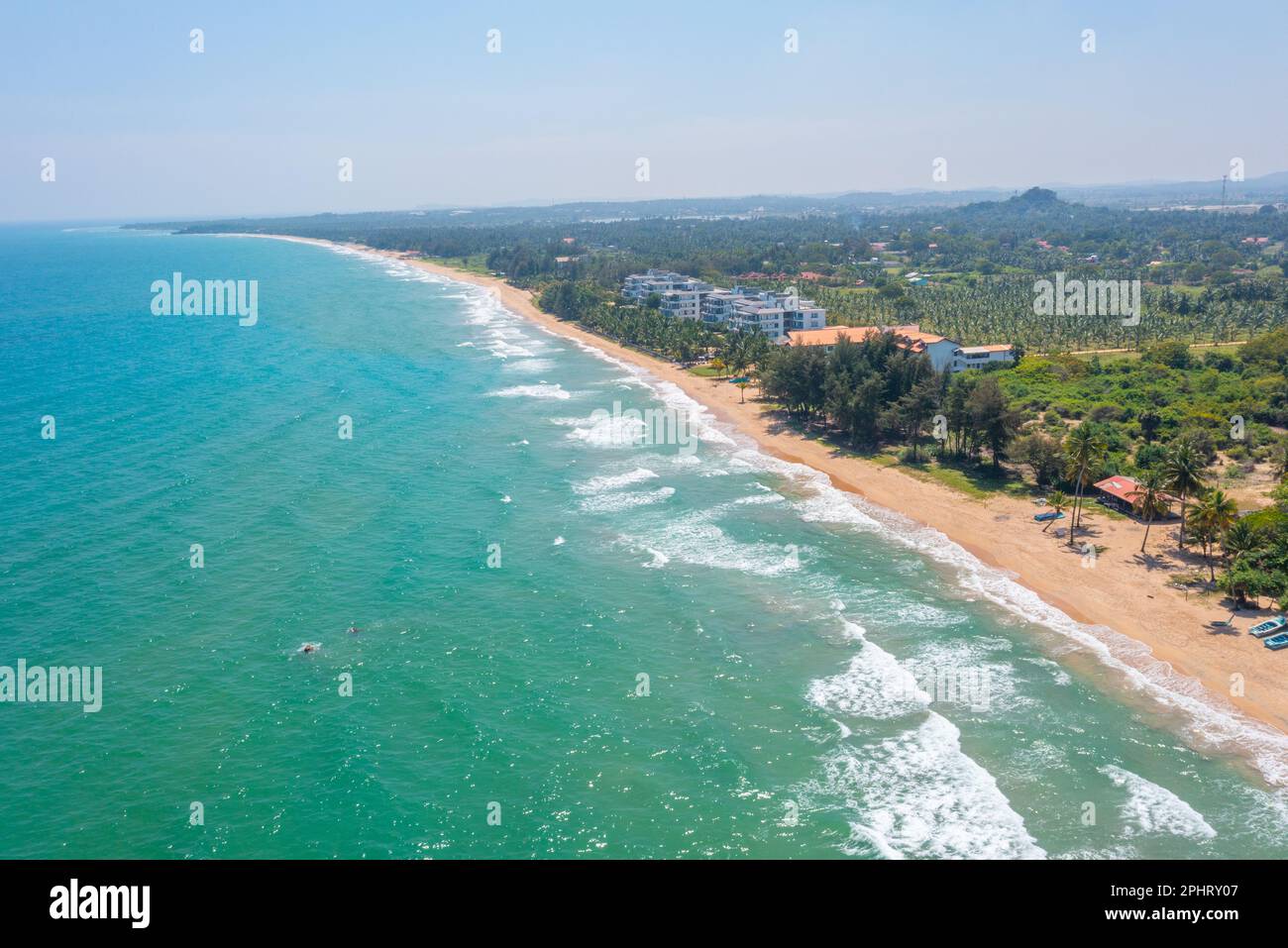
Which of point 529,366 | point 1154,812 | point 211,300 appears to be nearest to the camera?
point 1154,812

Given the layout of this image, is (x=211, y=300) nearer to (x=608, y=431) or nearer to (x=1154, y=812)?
(x=608, y=431)

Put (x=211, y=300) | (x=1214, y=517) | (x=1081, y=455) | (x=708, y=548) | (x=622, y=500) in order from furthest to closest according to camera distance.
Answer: (x=211, y=300)
(x=622, y=500)
(x=1081, y=455)
(x=708, y=548)
(x=1214, y=517)

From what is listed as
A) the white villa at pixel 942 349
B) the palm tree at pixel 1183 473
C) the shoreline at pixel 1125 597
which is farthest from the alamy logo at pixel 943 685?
the white villa at pixel 942 349

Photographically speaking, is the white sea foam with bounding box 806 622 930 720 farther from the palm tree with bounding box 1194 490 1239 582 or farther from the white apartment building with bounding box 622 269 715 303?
the white apartment building with bounding box 622 269 715 303

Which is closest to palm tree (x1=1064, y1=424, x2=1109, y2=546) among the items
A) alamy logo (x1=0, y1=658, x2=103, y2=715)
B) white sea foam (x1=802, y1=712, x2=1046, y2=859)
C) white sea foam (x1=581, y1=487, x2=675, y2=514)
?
white sea foam (x1=802, y1=712, x2=1046, y2=859)

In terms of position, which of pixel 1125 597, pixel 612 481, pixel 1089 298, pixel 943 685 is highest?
pixel 1089 298

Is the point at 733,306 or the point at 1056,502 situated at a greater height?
the point at 733,306

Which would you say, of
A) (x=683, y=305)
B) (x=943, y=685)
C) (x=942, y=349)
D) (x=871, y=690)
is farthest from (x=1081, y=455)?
(x=683, y=305)
